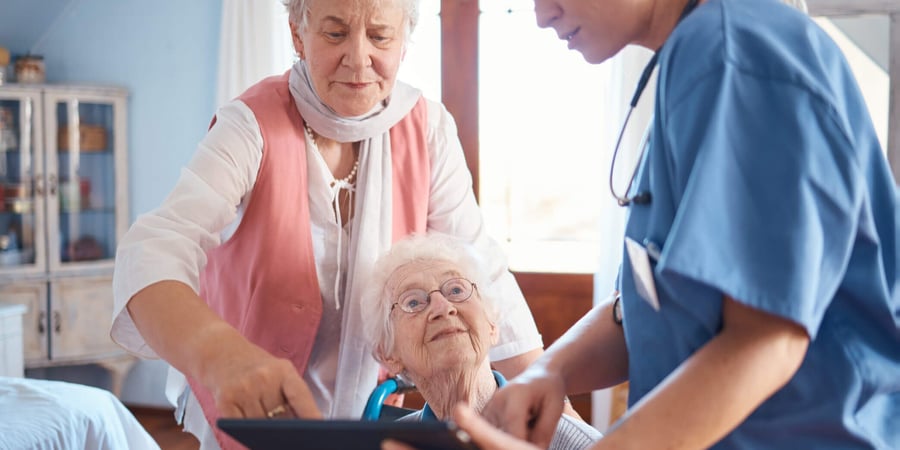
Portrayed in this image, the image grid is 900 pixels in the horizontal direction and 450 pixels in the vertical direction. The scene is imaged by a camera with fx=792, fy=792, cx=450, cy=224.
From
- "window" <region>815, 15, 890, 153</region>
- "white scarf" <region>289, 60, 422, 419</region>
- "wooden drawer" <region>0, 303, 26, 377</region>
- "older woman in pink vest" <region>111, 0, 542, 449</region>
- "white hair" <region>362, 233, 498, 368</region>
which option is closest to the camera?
"older woman in pink vest" <region>111, 0, 542, 449</region>

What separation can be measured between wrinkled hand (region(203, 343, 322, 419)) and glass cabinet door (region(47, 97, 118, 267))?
3964 millimetres

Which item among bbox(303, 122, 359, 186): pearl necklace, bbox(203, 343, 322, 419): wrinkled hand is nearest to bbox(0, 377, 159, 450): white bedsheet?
bbox(303, 122, 359, 186): pearl necklace

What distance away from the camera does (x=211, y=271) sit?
1.66m

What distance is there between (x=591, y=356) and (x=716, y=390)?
376mm

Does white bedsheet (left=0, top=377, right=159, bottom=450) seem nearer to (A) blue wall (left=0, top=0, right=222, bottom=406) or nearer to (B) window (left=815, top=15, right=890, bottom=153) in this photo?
(A) blue wall (left=0, top=0, right=222, bottom=406)

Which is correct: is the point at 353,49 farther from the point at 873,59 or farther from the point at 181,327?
the point at 873,59

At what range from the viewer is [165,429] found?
4613 mm

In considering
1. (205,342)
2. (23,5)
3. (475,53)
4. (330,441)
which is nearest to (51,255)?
(23,5)

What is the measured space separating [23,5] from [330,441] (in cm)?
475

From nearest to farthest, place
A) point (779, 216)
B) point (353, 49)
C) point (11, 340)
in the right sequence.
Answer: point (779, 216)
point (353, 49)
point (11, 340)

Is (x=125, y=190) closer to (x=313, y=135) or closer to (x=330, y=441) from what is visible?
(x=313, y=135)

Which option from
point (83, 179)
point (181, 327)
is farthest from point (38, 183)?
point (181, 327)

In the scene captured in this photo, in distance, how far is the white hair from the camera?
1757 mm

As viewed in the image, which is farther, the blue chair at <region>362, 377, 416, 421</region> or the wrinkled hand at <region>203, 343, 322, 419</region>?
the blue chair at <region>362, 377, 416, 421</region>
